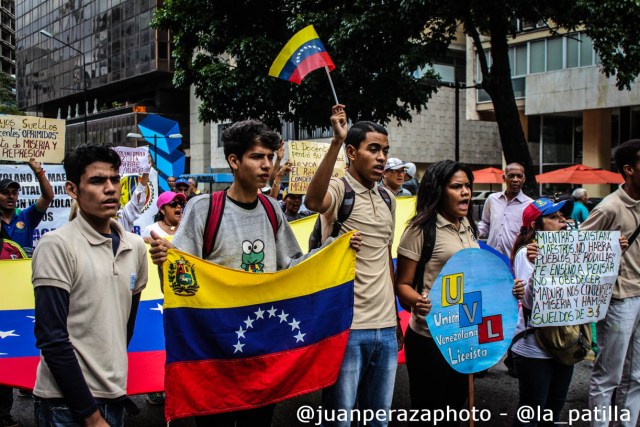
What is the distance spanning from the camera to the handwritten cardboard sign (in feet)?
12.2

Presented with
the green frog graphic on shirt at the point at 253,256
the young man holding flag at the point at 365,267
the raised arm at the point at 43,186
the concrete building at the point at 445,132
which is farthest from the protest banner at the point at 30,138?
the concrete building at the point at 445,132

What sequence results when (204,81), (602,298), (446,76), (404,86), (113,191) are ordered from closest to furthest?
(113,191)
(602,298)
(404,86)
(204,81)
(446,76)

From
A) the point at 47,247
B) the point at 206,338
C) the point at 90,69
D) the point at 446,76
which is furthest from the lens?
the point at 90,69

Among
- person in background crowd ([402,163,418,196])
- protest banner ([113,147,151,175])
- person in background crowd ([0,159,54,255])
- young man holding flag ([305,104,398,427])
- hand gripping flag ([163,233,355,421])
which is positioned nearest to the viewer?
hand gripping flag ([163,233,355,421])

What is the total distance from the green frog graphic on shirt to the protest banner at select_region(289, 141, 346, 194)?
5391 millimetres

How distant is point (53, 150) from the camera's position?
863 centimetres

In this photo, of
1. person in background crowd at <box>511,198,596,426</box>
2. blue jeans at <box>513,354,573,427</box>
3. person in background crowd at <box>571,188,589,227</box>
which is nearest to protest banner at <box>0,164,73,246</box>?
person in background crowd at <box>511,198,596,426</box>

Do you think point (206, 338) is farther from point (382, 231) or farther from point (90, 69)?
point (90, 69)

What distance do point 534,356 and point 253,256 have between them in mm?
1955

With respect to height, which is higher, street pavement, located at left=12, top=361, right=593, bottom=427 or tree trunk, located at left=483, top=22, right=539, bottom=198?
tree trunk, located at left=483, top=22, right=539, bottom=198

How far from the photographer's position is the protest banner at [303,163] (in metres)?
8.95

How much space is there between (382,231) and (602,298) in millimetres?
1683

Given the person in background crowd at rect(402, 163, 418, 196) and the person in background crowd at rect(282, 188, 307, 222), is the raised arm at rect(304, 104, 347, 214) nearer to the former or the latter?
the person in background crowd at rect(282, 188, 307, 222)

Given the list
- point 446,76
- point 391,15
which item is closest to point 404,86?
point 391,15
